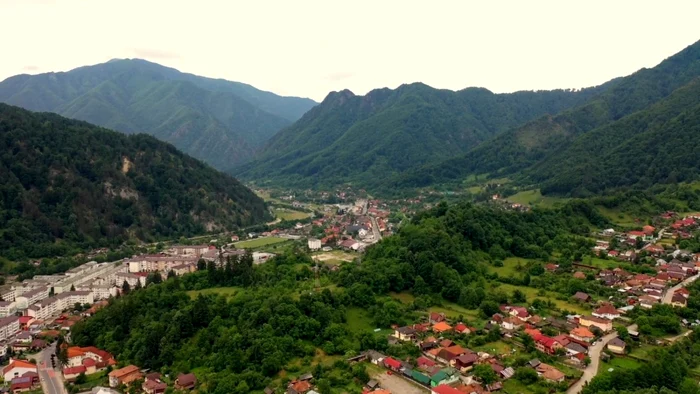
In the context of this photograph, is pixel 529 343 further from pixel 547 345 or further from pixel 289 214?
pixel 289 214

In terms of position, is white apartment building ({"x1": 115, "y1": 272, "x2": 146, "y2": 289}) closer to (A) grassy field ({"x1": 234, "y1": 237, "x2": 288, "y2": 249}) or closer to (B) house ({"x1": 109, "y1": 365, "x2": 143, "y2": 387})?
(A) grassy field ({"x1": 234, "y1": 237, "x2": 288, "y2": 249})

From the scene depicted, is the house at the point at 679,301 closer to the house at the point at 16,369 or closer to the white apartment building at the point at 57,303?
the house at the point at 16,369

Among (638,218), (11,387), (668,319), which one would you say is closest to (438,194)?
(638,218)

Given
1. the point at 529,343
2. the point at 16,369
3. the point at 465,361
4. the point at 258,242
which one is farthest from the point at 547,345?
the point at 258,242

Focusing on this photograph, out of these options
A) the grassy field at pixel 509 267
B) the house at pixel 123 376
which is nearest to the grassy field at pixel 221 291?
the house at pixel 123 376

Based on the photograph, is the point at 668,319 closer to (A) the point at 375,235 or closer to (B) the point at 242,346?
(B) the point at 242,346

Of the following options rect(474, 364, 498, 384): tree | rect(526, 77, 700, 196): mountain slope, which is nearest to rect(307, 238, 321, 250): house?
rect(474, 364, 498, 384): tree

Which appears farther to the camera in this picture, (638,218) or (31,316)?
(638,218)
